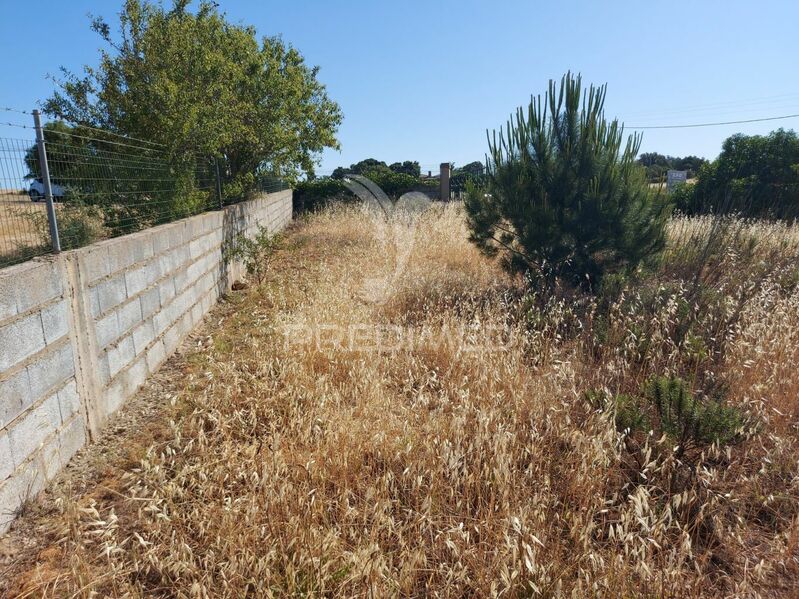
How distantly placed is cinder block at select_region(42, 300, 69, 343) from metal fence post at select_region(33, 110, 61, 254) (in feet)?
1.19

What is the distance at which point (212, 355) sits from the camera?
410cm

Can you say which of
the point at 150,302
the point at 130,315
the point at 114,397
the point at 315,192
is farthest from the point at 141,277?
the point at 315,192

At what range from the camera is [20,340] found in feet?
7.35

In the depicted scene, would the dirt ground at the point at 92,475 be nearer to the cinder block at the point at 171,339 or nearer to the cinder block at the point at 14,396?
the cinder block at the point at 171,339

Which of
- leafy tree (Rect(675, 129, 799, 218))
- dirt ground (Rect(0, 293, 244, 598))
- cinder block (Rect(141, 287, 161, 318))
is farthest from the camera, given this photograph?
leafy tree (Rect(675, 129, 799, 218))

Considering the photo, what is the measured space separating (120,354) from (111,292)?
43cm

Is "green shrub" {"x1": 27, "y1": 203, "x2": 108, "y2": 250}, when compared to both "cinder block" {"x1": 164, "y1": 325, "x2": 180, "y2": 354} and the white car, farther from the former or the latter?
"cinder block" {"x1": 164, "y1": 325, "x2": 180, "y2": 354}

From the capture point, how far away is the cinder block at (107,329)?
298cm

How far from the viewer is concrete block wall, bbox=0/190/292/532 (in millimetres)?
2184

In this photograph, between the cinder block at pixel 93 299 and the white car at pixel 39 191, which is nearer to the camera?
the cinder block at pixel 93 299

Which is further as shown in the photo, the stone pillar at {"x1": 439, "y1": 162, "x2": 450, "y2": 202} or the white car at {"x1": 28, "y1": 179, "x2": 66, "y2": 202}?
the stone pillar at {"x1": 439, "y1": 162, "x2": 450, "y2": 202}

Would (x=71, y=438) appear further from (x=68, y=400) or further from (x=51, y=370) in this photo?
(x=51, y=370)

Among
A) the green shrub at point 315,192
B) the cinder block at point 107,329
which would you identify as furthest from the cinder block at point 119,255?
the green shrub at point 315,192

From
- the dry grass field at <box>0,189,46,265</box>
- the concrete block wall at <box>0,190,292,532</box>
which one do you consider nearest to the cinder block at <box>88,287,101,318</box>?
the concrete block wall at <box>0,190,292,532</box>
